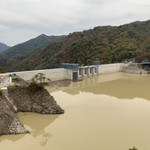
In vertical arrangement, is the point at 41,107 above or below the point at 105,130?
above

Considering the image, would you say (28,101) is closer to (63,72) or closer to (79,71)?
(63,72)

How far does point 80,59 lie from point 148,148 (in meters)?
46.0

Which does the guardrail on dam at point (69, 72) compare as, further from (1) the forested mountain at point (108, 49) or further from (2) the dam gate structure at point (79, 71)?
(1) the forested mountain at point (108, 49)

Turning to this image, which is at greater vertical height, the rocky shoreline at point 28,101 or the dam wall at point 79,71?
the dam wall at point 79,71

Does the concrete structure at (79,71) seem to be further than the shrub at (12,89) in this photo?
Yes

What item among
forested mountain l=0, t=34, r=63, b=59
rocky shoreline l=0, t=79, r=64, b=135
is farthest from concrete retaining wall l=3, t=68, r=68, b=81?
forested mountain l=0, t=34, r=63, b=59

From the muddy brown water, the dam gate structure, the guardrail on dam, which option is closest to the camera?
the muddy brown water

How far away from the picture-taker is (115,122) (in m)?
13.2

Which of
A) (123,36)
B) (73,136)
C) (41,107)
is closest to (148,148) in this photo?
(73,136)

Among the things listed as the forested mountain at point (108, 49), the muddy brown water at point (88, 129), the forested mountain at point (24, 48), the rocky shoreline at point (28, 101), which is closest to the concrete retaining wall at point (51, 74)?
the rocky shoreline at point (28, 101)

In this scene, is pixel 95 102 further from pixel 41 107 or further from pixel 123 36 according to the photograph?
pixel 123 36

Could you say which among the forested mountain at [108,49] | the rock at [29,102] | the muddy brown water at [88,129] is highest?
the forested mountain at [108,49]

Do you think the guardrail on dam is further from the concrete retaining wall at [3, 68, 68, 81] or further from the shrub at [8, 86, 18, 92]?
the shrub at [8, 86, 18, 92]

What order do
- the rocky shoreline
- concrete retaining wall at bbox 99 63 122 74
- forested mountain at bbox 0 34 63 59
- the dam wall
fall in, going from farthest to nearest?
forested mountain at bbox 0 34 63 59 < concrete retaining wall at bbox 99 63 122 74 < the dam wall < the rocky shoreline
